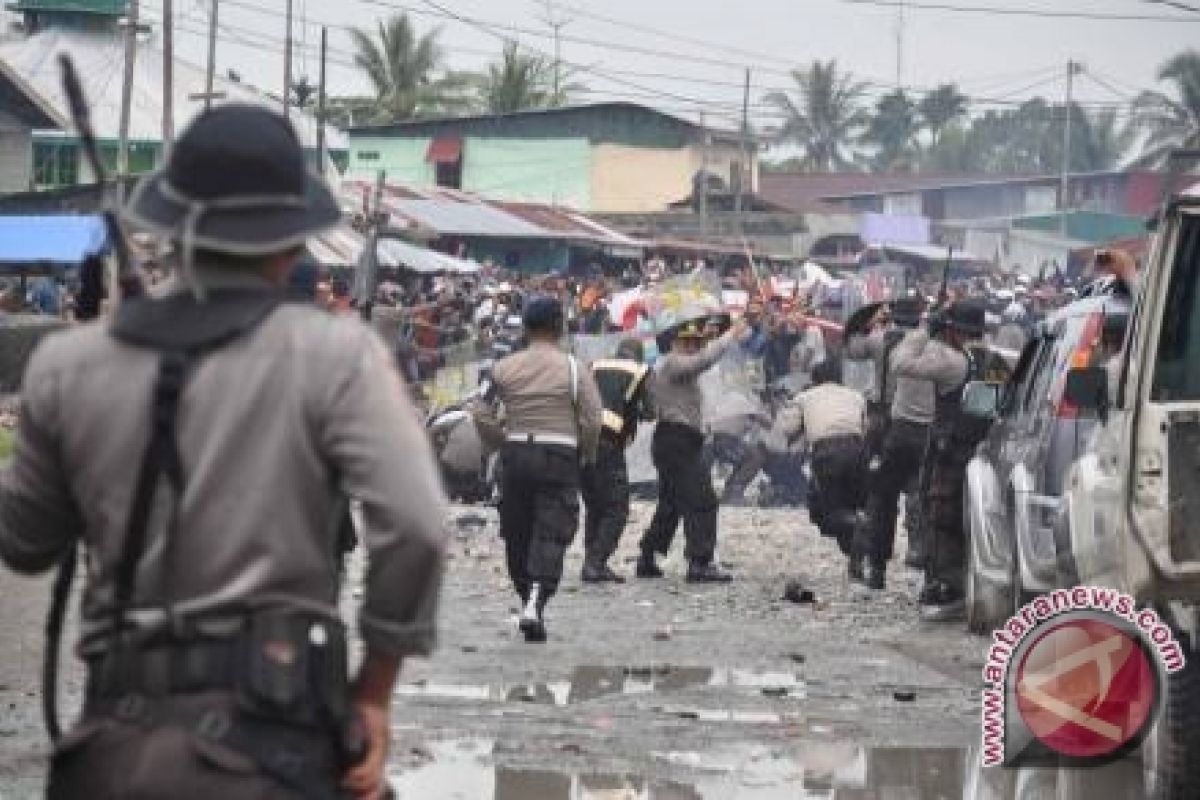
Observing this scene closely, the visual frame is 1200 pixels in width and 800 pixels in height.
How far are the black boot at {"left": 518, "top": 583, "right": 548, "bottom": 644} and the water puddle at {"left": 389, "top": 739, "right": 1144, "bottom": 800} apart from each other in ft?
10.0

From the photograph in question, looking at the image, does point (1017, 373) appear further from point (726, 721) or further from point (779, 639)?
point (726, 721)

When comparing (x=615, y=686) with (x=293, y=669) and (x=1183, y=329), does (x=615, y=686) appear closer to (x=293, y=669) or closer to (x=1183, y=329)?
(x=1183, y=329)

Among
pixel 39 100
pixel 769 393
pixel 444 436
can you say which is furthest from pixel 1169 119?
pixel 444 436

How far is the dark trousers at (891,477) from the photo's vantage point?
15.3 m

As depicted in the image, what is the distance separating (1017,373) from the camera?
13.0m

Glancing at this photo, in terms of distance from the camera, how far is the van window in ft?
28.5

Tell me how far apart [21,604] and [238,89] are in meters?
46.0

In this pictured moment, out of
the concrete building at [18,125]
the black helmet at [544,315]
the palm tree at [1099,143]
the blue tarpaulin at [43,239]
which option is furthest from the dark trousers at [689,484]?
the palm tree at [1099,143]

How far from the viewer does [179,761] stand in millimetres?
3787

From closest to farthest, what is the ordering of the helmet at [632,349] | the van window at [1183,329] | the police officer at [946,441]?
the van window at [1183,329]
the police officer at [946,441]
the helmet at [632,349]

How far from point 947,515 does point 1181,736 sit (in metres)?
6.33

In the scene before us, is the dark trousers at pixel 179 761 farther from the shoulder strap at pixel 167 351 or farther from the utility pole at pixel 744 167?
the utility pole at pixel 744 167

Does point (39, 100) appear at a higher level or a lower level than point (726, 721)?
higher

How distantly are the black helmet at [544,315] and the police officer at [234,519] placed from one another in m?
8.61
